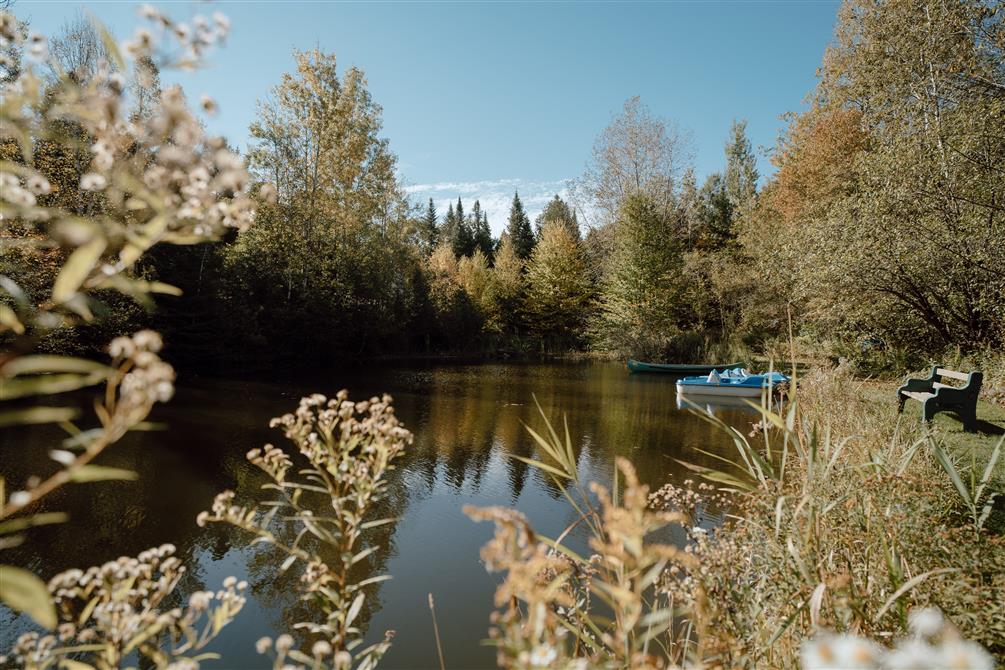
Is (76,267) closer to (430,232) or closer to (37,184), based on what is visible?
(37,184)

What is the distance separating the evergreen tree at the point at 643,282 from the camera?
79.0ft

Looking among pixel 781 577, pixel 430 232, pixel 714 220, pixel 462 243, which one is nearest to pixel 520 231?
pixel 462 243

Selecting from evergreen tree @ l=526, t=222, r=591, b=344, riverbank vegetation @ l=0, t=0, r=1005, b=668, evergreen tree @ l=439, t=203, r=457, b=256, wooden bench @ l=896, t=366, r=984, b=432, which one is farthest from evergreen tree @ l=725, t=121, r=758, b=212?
wooden bench @ l=896, t=366, r=984, b=432

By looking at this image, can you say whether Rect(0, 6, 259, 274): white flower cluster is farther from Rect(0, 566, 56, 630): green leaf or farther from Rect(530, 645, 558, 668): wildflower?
Rect(530, 645, 558, 668): wildflower

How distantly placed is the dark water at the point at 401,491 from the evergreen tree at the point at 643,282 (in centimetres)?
1149

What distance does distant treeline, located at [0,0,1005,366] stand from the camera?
10289 mm

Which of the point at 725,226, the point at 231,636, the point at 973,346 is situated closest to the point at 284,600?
the point at 231,636

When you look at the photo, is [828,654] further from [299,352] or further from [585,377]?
[299,352]

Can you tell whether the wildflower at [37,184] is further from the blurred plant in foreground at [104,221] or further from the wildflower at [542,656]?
the wildflower at [542,656]

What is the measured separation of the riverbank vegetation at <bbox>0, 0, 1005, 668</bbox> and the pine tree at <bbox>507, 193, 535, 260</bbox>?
10.2 meters

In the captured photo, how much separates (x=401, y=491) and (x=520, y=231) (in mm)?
39300

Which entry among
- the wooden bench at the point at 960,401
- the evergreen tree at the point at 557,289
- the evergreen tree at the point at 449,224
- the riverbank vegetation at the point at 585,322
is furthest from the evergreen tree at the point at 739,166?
the wooden bench at the point at 960,401

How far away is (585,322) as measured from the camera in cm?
3141

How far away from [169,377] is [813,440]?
2312mm
